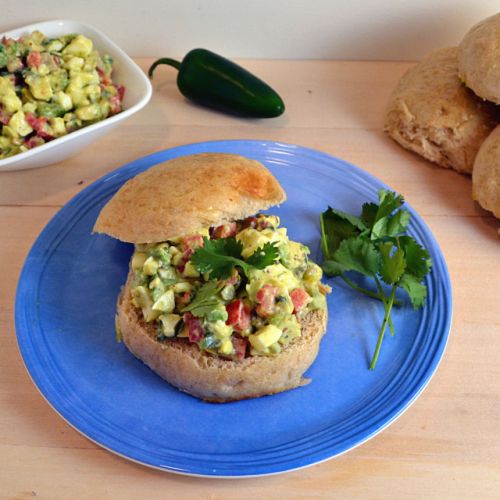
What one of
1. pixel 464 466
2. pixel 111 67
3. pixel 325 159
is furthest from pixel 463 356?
pixel 111 67

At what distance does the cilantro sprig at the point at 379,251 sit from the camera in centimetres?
229

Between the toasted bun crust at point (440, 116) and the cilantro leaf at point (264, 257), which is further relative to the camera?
the toasted bun crust at point (440, 116)

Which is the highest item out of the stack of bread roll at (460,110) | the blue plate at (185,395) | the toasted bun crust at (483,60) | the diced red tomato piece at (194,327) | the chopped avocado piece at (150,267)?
the toasted bun crust at (483,60)

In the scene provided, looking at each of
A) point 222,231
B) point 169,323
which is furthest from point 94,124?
point 169,323

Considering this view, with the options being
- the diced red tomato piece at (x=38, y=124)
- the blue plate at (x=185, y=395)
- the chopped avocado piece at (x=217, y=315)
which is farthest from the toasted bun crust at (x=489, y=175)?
the diced red tomato piece at (x=38, y=124)

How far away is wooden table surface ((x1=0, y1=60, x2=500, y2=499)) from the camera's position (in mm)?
1964

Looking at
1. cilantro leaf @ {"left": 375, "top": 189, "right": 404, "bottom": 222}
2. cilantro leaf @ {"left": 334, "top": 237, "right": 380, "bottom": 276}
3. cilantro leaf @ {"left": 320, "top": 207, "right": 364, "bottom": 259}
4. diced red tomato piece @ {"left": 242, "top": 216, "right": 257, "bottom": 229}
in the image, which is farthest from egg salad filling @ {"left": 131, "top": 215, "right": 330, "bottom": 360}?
cilantro leaf @ {"left": 375, "top": 189, "right": 404, "bottom": 222}

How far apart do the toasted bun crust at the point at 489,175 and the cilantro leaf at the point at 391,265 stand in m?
0.57

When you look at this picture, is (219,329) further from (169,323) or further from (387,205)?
(387,205)

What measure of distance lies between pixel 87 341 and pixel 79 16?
6.44ft

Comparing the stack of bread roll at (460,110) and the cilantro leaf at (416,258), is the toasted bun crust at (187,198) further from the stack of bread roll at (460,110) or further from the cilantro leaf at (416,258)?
the stack of bread roll at (460,110)

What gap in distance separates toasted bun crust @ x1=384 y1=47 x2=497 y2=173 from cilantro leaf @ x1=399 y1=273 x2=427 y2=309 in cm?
87

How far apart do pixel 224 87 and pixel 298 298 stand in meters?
→ 1.51

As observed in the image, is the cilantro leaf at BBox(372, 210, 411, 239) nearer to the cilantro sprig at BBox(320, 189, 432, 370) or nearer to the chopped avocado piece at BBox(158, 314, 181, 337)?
the cilantro sprig at BBox(320, 189, 432, 370)
